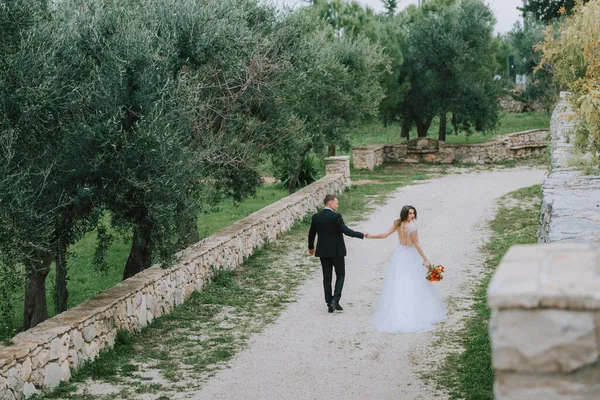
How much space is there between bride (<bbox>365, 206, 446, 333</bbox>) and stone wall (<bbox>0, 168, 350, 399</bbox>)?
10.5 feet

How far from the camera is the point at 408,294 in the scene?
10.8 meters

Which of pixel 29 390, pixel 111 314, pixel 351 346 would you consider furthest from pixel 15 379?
pixel 351 346

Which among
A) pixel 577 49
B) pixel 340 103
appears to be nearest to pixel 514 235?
pixel 577 49

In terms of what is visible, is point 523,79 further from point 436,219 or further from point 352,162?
point 436,219

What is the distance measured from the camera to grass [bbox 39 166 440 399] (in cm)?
886

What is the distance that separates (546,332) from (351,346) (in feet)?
24.5

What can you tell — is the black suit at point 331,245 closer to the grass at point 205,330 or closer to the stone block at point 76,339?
the grass at point 205,330

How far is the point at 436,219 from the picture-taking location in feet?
65.9

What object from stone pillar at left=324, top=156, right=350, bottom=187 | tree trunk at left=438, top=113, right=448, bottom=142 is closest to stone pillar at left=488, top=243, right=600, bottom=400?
stone pillar at left=324, top=156, right=350, bottom=187

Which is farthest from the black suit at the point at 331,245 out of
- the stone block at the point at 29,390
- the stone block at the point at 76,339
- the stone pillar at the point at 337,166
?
the stone pillar at the point at 337,166

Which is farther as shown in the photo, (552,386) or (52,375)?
(52,375)

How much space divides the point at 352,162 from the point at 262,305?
21012mm

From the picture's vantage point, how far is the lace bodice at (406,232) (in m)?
11.0

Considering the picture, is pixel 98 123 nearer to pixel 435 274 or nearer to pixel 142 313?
pixel 142 313
